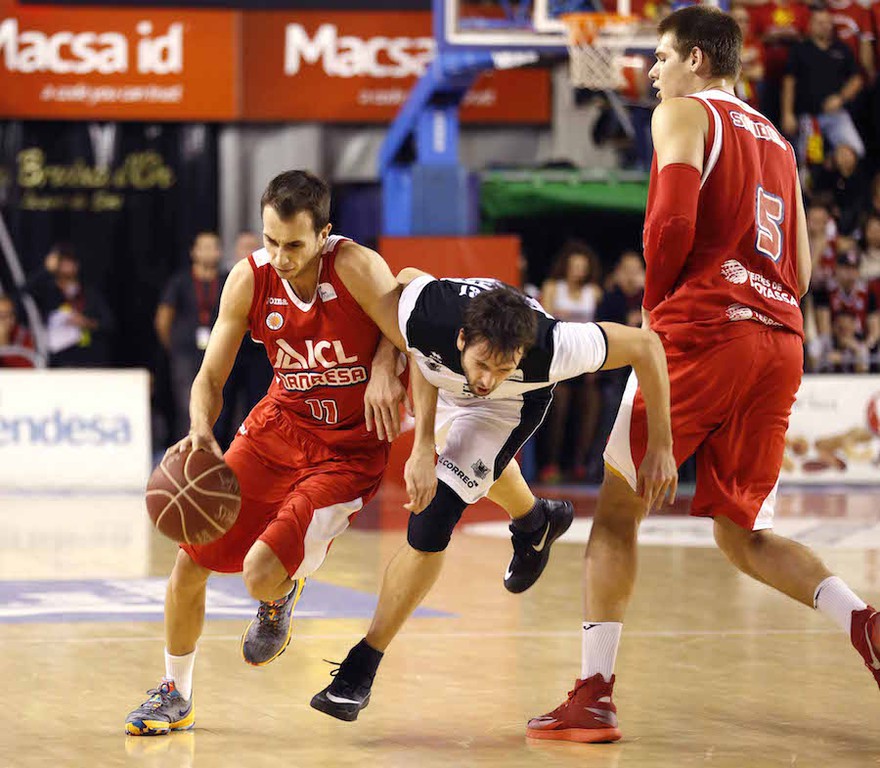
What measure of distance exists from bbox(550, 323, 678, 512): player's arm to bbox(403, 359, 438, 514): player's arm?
0.39 meters

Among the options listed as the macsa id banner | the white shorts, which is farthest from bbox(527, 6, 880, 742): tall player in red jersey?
the macsa id banner

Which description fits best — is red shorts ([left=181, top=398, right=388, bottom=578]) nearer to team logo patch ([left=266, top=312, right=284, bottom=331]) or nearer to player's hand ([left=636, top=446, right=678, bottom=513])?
team logo patch ([left=266, top=312, right=284, bottom=331])

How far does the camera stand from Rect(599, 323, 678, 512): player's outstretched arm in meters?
4.98

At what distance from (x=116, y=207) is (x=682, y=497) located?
7323 millimetres

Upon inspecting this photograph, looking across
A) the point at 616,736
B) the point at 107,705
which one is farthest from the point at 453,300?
the point at 107,705

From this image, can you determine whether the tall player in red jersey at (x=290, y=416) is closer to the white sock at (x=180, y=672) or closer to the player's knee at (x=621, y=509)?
the white sock at (x=180, y=672)

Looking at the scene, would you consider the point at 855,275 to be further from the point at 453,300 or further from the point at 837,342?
the point at 453,300

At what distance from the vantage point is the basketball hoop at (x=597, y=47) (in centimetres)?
1314

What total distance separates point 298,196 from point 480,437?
38.3 inches

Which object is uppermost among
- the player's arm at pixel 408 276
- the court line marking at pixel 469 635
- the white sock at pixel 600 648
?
the player's arm at pixel 408 276

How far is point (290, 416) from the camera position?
5.44 meters

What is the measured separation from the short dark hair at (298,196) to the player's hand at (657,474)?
1.21 meters

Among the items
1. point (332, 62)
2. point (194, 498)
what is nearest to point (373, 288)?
point (194, 498)

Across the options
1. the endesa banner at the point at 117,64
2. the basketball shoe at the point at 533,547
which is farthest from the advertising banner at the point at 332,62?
the basketball shoe at the point at 533,547
